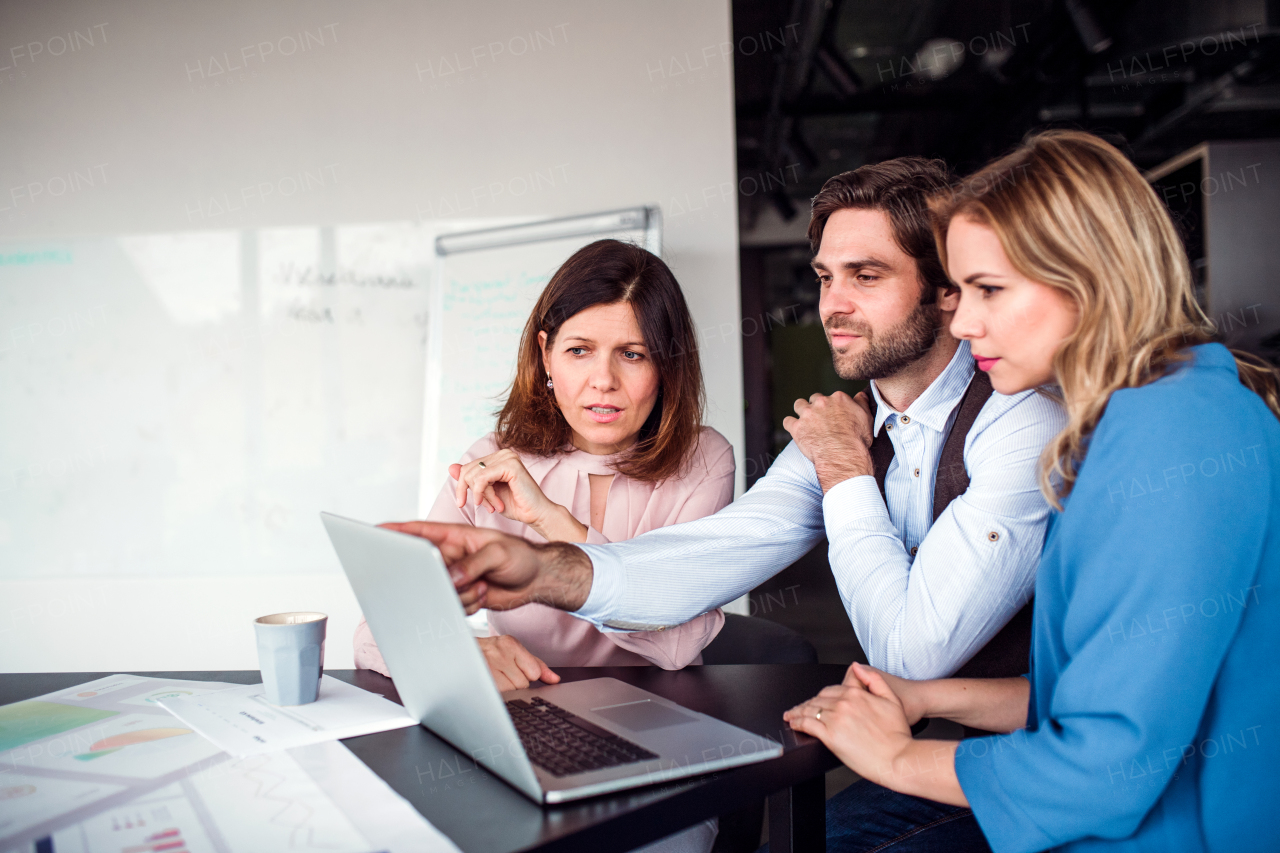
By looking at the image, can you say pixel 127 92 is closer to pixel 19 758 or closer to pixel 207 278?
pixel 207 278

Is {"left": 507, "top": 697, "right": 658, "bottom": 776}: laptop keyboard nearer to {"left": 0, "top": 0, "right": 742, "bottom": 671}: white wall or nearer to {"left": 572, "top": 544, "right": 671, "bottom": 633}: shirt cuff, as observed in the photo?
{"left": 572, "top": 544, "right": 671, "bottom": 633}: shirt cuff

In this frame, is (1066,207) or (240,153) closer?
(1066,207)

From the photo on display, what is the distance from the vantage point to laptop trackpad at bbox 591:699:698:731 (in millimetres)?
898

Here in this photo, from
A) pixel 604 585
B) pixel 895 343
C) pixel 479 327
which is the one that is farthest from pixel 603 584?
pixel 479 327

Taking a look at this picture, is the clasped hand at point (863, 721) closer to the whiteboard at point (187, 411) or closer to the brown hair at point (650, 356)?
the brown hair at point (650, 356)

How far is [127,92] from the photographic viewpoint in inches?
117

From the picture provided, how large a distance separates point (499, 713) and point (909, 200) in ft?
3.77

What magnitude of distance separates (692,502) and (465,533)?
2.53ft

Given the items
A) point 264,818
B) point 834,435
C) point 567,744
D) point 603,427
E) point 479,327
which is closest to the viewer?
point 264,818

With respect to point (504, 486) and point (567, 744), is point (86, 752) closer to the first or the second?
point (567, 744)

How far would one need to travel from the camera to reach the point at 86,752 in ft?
2.79

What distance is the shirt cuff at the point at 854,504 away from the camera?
1.26 metres

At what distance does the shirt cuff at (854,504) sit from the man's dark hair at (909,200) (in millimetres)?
392

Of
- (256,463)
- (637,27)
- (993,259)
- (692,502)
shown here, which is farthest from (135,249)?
(993,259)
